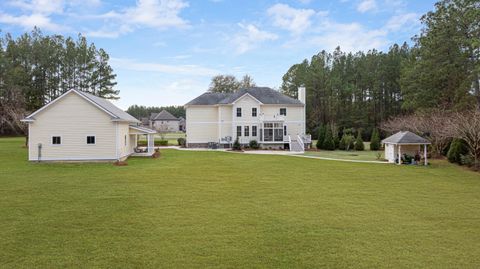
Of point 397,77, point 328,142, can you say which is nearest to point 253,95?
point 328,142

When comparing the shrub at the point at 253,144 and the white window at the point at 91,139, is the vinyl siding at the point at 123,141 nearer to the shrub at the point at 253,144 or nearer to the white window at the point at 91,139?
the white window at the point at 91,139

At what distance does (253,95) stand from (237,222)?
30.4 metres

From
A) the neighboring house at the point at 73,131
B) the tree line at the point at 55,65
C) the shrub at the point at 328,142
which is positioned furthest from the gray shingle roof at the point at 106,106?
the tree line at the point at 55,65

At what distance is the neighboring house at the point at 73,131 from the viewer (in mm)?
20875

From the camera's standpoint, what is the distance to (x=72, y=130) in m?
21.2

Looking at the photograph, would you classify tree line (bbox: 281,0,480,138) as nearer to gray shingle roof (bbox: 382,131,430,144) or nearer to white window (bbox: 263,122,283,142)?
gray shingle roof (bbox: 382,131,430,144)

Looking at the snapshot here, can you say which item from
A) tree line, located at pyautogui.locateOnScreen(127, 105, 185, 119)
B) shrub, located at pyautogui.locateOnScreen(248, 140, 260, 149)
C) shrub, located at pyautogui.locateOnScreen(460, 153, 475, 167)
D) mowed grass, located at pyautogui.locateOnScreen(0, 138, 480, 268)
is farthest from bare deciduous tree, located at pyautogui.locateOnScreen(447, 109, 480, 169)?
tree line, located at pyautogui.locateOnScreen(127, 105, 185, 119)

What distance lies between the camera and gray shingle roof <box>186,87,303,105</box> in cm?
3644

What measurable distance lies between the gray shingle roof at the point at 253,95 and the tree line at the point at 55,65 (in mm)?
25476

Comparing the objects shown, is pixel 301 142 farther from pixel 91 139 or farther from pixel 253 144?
pixel 91 139

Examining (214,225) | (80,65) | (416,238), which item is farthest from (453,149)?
(80,65)

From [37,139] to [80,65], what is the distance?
1496 inches

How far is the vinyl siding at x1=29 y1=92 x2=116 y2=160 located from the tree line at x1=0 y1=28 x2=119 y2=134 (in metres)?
35.8

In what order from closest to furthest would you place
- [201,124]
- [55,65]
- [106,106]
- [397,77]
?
1. [106,106]
2. [201,124]
3. [397,77]
4. [55,65]
